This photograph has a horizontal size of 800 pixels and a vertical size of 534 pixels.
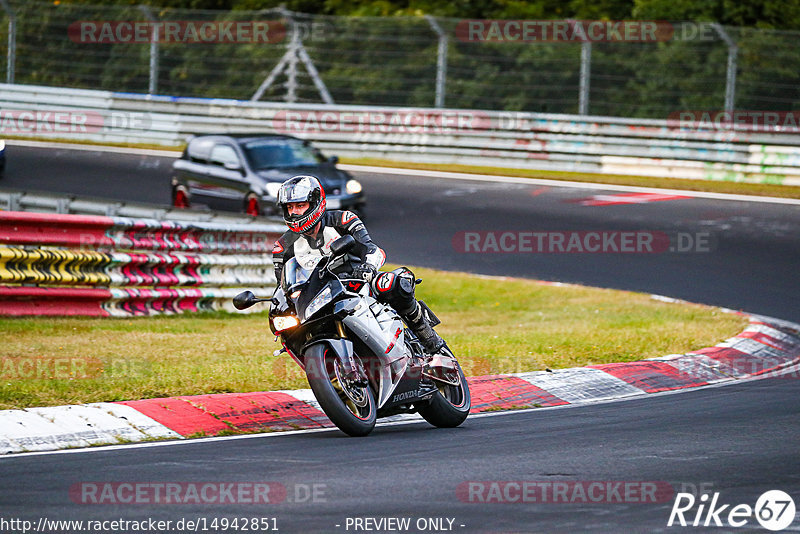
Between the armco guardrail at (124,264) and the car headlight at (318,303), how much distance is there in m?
5.57

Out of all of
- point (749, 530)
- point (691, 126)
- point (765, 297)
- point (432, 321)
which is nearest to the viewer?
point (749, 530)

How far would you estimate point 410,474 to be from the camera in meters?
6.51

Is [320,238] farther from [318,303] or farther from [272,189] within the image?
Answer: [272,189]

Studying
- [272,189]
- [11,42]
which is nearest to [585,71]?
[272,189]

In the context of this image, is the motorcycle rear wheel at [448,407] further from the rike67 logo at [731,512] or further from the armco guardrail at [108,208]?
the armco guardrail at [108,208]

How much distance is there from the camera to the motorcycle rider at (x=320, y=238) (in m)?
7.79

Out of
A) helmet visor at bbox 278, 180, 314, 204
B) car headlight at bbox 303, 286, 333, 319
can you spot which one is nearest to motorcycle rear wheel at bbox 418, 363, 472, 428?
car headlight at bbox 303, 286, 333, 319

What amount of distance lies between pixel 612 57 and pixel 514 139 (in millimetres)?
2543

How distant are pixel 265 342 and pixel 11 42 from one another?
18.8 m

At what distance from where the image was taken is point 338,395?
7.54 meters

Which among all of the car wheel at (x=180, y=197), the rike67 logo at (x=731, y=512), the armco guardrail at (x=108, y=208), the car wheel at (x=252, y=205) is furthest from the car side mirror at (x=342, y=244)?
the car wheel at (x=180, y=197)

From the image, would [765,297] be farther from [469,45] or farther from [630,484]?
[469,45]

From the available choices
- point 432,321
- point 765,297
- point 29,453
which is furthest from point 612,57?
point 29,453

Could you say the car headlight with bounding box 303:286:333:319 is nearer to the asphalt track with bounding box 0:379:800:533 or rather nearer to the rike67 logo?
the asphalt track with bounding box 0:379:800:533
